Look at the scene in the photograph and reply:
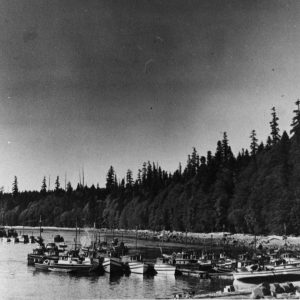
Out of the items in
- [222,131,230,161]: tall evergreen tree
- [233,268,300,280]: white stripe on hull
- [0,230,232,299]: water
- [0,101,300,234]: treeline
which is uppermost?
[222,131,230,161]: tall evergreen tree

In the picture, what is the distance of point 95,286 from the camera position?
183 ft

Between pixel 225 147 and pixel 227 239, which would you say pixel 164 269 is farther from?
pixel 225 147

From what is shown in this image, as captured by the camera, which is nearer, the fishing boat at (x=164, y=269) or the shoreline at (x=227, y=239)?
the fishing boat at (x=164, y=269)

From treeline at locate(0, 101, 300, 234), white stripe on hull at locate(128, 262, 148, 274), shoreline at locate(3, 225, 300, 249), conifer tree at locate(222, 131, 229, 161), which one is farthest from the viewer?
conifer tree at locate(222, 131, 229, 161)

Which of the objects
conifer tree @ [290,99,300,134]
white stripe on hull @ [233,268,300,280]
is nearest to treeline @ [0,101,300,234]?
conifer tree @ [290,99,300,134]

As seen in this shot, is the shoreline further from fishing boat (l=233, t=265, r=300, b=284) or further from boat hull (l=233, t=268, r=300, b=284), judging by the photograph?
boat hull (l=233, t=268, r=300, b=284)

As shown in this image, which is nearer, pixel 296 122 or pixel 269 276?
pixel 269 276

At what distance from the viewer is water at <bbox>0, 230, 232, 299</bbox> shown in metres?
50.2

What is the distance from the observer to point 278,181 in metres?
116

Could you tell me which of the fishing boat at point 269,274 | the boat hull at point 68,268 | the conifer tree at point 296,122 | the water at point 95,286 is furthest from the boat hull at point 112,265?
the conifer tree at point 296,122

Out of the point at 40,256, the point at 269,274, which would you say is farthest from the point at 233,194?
the point at 269,274

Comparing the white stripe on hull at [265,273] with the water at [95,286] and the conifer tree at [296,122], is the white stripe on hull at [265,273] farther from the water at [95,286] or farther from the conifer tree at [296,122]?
the conifer tree at [296,122]

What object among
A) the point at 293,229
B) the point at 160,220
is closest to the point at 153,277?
the point at 293,229

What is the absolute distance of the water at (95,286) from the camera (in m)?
50.2
